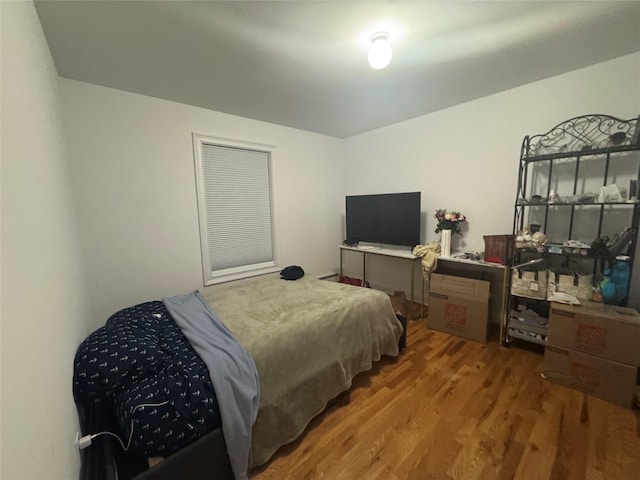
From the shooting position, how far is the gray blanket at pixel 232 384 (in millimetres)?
1241

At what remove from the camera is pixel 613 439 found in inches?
58.1

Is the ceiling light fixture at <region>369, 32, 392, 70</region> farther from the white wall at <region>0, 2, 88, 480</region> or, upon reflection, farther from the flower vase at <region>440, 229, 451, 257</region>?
the flower vase at <region>440, 229, 451, 257</region>

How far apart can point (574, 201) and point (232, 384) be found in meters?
2.78

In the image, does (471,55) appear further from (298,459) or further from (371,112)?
(298,459)

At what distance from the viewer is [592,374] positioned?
1.80 m

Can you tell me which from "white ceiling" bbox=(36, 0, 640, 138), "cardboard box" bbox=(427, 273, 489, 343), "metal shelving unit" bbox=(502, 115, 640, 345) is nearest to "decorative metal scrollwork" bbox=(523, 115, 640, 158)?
"metal shelving unit" bbox=(502, 115, 640, 345)

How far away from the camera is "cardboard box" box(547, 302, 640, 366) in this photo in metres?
1.69

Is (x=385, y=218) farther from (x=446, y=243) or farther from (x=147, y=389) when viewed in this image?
(x=147, y=389)

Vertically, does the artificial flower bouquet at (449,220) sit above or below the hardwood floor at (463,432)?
above

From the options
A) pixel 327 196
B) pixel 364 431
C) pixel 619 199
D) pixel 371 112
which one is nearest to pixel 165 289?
pixel 364 431

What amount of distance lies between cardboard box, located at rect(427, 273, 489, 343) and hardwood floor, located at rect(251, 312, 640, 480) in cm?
44

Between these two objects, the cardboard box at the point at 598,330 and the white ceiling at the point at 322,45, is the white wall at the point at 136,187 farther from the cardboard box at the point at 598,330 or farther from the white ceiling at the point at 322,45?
the cardboard box at the point at 598,330

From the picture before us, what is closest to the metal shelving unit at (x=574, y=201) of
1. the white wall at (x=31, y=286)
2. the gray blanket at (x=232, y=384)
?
the gray blanket at (x=232, y=384)

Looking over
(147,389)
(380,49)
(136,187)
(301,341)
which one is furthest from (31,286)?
(380,49)
